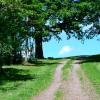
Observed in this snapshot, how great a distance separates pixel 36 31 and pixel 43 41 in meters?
11.7

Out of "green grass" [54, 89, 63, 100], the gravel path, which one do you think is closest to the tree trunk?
the gravel path

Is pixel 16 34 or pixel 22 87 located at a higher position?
pixel 16 34

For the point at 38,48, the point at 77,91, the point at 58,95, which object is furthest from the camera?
the point at 38,48

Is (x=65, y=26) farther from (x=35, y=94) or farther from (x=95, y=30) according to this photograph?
(x=35, y=94)

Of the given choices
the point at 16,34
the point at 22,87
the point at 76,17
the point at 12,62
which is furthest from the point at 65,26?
the point at 22,87

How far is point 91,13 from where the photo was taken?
58281mm

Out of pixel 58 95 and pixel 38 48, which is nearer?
pixel 58 95

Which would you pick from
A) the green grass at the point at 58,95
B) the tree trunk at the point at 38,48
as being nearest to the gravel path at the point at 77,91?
the green grass at the point at 58,95

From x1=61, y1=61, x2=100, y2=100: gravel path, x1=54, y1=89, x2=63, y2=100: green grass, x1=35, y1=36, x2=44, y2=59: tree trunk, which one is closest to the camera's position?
x1=54, y1=89, x2=63, y2=100: green grass

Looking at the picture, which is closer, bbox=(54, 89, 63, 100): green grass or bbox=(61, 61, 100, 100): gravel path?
bbox=(54, 89, 63, 100): green grass

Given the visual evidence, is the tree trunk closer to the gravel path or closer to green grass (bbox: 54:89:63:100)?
the gravel path

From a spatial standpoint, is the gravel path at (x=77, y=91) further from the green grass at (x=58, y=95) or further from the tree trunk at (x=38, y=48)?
the tree trunk at (x=38, y=48)

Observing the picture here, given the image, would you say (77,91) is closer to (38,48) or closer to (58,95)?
(58,95)

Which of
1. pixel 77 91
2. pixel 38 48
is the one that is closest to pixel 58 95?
pixel 77 91
